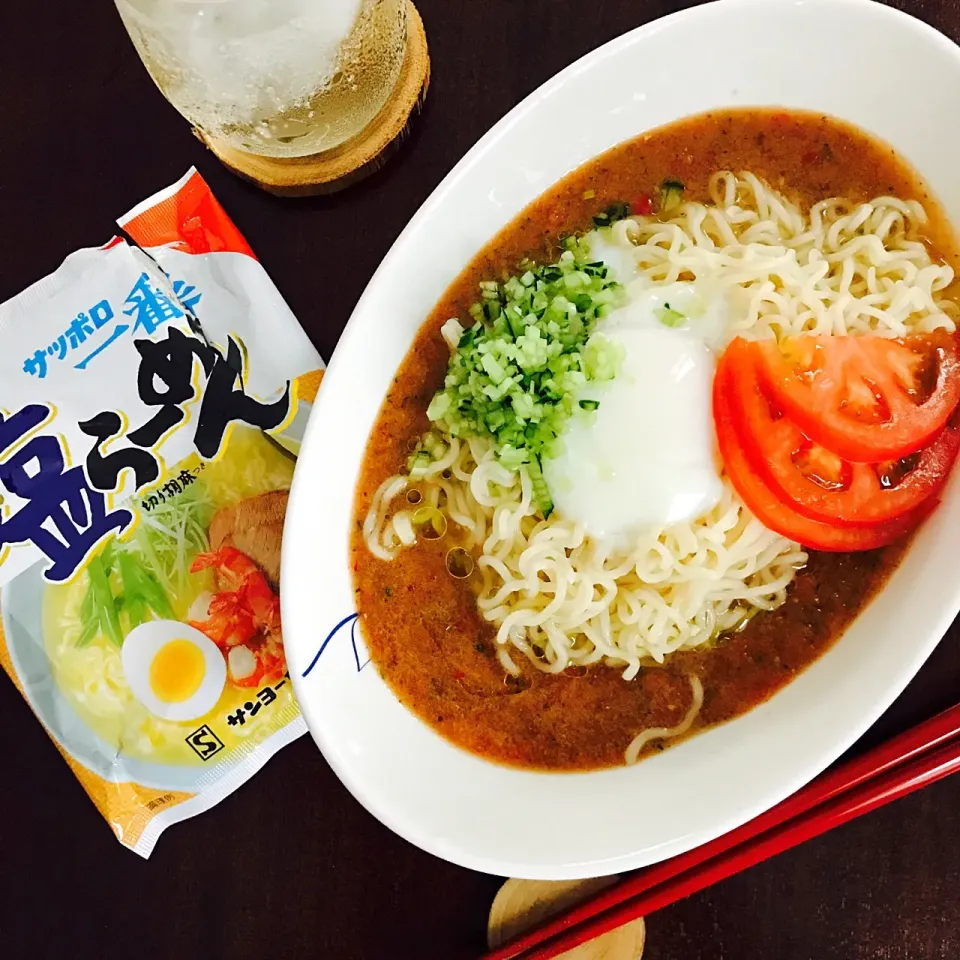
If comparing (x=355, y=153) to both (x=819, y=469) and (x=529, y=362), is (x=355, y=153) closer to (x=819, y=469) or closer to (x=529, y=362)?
(x=529, y=362)

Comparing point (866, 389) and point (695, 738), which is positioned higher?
point (866, 389)

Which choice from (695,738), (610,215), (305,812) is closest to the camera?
(695,738)

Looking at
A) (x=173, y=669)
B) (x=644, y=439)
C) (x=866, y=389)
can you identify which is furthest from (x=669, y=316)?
(x=173, y=669)

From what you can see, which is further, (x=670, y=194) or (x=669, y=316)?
(x=670, y=194)

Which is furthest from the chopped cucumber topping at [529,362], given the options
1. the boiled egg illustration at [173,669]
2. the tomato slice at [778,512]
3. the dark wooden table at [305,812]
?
the boiled egg illustration at [173,669]

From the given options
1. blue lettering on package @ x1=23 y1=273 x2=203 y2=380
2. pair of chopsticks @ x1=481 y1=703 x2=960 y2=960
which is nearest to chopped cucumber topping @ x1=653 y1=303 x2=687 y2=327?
pair of chopsticks @ x1=481 y1=703 x2=960 y2=960

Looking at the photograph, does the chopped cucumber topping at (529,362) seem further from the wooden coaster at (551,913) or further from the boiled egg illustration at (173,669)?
the wooden coaster at (551,913)
